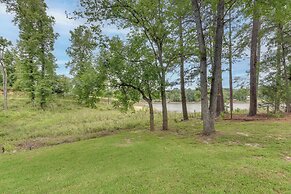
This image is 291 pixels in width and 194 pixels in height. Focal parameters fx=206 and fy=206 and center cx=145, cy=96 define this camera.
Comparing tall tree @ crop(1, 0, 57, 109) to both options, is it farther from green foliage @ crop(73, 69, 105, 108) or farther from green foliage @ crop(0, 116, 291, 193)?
green foliage @ crop(0, 116, 291, 193)

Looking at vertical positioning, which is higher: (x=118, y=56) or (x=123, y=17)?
(x=123, y=17)

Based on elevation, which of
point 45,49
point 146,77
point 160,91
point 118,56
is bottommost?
point 160,91

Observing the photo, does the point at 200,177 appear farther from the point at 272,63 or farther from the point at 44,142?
the point at 272,63

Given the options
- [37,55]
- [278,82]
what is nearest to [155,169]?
[278,82]

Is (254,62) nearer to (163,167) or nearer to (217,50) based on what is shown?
(217,50)

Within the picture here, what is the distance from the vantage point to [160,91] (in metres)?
8.98

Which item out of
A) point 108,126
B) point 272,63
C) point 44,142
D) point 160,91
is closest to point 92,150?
point 44,142

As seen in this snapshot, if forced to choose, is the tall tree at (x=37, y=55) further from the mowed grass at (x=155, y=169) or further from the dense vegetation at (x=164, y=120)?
the mowed grass at (x=155, y=169)

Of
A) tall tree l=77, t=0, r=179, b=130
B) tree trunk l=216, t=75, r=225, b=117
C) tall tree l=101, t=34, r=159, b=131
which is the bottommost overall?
tree trunk l=216, t=75, r=225, b=117

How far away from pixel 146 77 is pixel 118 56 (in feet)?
4.75

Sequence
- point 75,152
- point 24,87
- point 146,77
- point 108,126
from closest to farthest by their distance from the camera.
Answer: point 75,152 < point 146,77 < point 108,126 < point 24,87

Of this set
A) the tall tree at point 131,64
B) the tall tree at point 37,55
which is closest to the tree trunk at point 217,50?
the tall tree at point 131,64

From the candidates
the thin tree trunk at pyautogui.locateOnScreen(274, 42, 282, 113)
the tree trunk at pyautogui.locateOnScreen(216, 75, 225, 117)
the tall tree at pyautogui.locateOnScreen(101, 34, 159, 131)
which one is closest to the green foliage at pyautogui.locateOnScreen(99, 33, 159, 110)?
the tall tree at pyautogui.locateOnScreen(101, 34, 159, 131)

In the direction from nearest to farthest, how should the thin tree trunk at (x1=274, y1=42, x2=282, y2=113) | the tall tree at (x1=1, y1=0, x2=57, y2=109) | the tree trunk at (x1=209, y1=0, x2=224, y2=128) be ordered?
the tree trunk at (x1=209, y1=0, x2=224, y2=128) → the thin tree trunk at (x1=274, y1=42, x2=282, y2=113) → the tall tree at (x1=1, y1=0, x2=57, y2=109)
